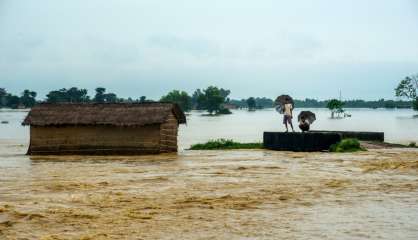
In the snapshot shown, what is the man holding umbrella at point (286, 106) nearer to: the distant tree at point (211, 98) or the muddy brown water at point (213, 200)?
the muddy brown water at point (213, 200)

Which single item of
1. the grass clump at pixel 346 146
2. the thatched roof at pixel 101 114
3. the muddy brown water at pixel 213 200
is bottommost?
the muddy brown water at pixel 213 200

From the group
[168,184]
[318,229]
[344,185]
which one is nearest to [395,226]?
[318,229]

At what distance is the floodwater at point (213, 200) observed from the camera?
29.1 feet

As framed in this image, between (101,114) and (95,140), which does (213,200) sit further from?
(101,114)

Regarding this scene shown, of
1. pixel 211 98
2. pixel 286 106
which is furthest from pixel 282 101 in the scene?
pixel 211 98

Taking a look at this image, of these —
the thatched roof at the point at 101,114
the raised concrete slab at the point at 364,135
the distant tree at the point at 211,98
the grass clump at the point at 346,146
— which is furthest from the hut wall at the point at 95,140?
the distant tree at the point at 211,98

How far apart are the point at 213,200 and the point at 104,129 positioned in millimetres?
14319

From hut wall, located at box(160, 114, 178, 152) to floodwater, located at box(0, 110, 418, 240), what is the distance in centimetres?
499

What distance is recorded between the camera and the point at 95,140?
25.4 m

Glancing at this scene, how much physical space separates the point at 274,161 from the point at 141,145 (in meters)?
6.77

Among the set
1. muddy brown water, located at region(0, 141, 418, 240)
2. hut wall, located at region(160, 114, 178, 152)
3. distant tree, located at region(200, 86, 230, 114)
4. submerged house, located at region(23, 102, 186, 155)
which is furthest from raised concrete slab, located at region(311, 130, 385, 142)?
distant tree, located at region(200, 86, 230, 114)

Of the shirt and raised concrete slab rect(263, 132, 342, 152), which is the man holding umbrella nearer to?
the shirt

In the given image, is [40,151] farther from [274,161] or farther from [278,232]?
[278,232]

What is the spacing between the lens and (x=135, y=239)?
8.29m
